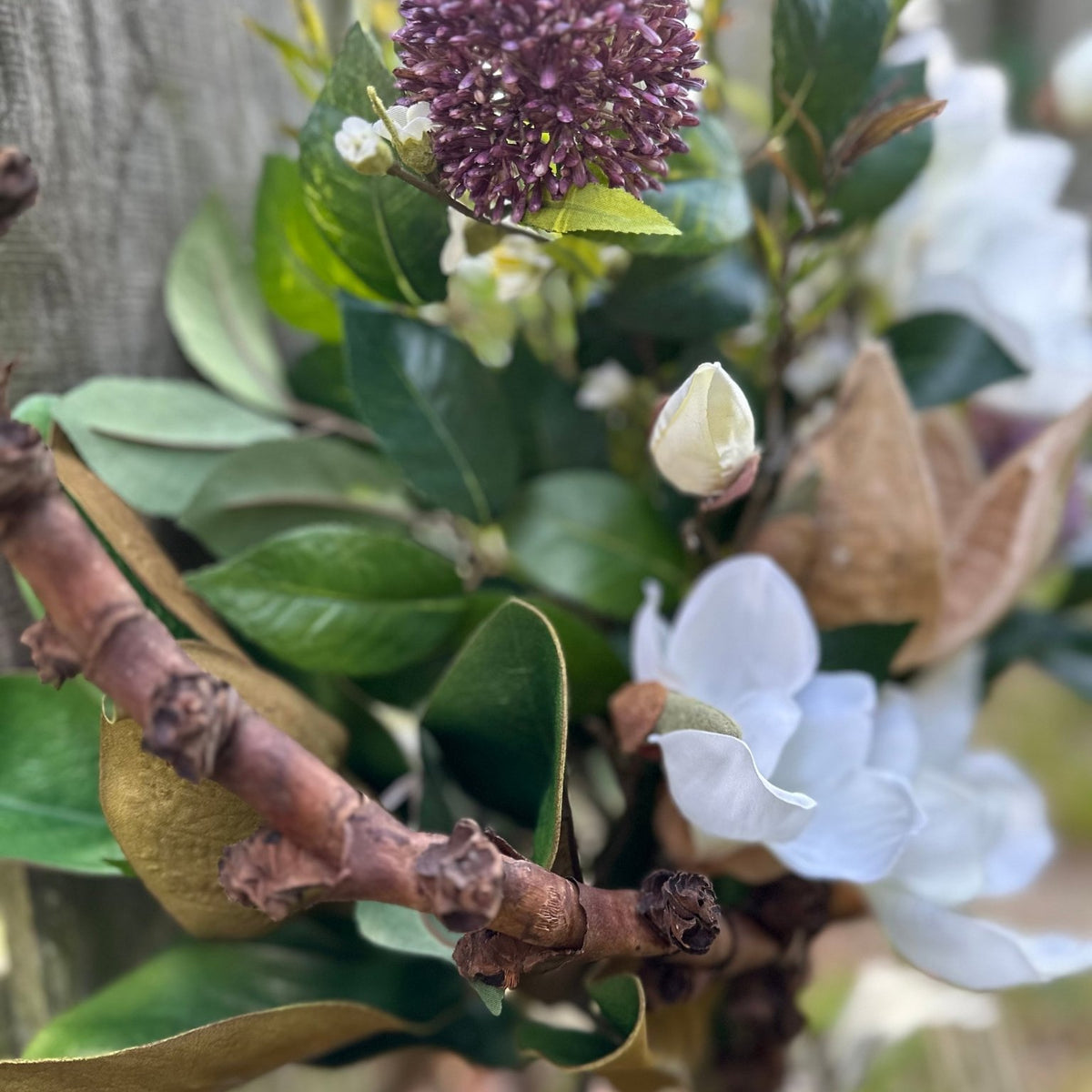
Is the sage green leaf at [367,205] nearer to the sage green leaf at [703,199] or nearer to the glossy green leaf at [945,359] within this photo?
the sage green leaf at [703,199]

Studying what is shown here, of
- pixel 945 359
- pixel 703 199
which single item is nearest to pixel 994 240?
pixel 945 359

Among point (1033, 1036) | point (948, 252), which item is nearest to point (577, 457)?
point (948, 252)

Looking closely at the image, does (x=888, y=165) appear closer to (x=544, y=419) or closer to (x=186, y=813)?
(x=544, y=419)

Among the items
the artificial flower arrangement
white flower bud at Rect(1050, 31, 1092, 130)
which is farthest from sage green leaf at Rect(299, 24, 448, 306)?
white flower bud at Rect(1050, 31, 1092, 130)

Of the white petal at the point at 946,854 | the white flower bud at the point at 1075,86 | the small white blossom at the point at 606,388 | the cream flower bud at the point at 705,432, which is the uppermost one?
the white flower bud at the point at 1075,86

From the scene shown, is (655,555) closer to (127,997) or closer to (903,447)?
(903,447)

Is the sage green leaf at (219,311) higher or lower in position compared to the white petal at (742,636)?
higher

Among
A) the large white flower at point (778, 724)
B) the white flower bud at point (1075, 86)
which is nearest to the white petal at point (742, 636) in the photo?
the large white flower at point (778, 724)

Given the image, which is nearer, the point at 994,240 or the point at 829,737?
the point at 829,737
